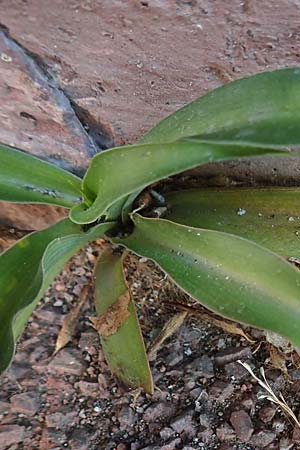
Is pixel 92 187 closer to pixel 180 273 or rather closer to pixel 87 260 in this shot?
pixel 180 273

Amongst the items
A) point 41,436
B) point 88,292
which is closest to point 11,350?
point 41,436

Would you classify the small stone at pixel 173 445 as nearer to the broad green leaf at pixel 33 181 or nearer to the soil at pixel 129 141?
the soil at pixel 129 141

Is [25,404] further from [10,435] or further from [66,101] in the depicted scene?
[66,101]

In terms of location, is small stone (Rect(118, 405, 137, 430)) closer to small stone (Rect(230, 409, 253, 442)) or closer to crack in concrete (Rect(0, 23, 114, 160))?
small stone (Rect(230, 409, 253, 442))

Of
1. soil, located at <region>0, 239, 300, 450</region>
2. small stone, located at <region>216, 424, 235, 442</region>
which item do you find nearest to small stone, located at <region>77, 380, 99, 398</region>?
soil, located at <region>0, 239, 300, 450</region>

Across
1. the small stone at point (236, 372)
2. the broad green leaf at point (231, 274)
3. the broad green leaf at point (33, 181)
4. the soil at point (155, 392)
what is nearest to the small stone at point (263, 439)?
the soil at point (155, 392)
